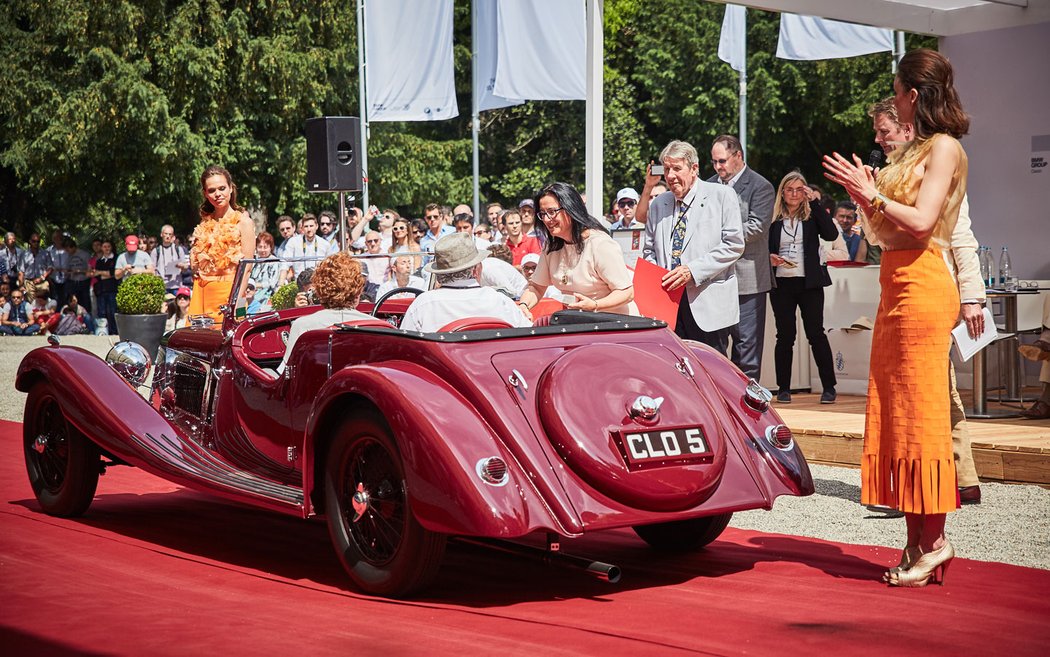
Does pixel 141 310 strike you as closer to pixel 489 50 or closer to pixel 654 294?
pixel 489 50

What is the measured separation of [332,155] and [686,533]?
5873mm

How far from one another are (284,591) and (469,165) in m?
36.4

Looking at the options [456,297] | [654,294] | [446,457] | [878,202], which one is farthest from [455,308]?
[654,294]

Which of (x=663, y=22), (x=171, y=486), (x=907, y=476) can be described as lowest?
(x=171, y=486)

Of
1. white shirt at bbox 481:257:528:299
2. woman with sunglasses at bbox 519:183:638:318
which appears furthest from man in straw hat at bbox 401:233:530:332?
white shirt at bbox 481:257:528:299

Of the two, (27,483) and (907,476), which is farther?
(27,483)

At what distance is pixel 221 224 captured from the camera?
30.9ft

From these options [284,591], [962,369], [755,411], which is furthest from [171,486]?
[962,369]

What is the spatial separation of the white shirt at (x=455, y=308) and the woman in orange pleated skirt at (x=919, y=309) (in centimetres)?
151

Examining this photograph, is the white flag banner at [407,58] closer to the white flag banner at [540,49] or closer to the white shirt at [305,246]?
the white flag banner at [540,49]

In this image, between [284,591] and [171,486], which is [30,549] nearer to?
[284,591]

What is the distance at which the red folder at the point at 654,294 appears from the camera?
328 inches

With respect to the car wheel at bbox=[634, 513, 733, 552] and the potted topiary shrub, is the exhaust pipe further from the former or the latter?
the potted topiary shrub

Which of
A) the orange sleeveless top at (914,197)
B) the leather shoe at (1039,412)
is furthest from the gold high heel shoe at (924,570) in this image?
the leather shoe at (1039,412)
